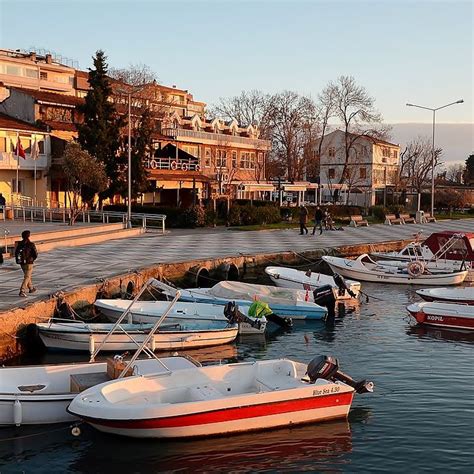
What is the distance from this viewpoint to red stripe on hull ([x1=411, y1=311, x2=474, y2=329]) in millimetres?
21203

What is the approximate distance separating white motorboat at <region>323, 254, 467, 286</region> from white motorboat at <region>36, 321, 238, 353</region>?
13.4 m

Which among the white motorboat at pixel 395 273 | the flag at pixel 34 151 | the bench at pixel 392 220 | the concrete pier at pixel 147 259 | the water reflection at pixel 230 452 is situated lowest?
the water reflection at pixel 230 452

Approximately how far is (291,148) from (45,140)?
3916 centimetres

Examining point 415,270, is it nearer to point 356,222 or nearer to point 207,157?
point 356,222

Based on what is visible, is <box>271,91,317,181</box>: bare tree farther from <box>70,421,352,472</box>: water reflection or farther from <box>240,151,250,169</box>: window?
<box>70,421,352,472</box>: water reflection

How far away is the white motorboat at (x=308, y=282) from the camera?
25.5 meters

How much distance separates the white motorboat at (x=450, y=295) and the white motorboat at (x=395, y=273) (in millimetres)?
5470

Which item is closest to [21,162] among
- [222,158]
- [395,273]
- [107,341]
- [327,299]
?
[222,158]

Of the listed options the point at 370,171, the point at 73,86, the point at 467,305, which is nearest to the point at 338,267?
the point at 467,305

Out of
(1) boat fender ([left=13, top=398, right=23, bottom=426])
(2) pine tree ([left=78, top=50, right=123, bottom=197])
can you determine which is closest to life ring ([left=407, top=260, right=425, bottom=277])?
(1) boat fender ([left=13, top=398, right=23, bottom=426])

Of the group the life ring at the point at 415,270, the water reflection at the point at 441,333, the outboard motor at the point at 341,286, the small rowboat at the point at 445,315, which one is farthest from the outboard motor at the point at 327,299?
the life ring at the point at 415,270

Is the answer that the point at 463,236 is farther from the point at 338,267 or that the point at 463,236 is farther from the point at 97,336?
the point at 97,336

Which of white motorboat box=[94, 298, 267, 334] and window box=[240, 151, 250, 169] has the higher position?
window box=[240, 151, 250, 169]

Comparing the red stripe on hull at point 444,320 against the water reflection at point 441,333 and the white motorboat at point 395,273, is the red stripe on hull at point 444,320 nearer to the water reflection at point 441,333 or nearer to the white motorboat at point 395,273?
the water reflection at point 441,333
